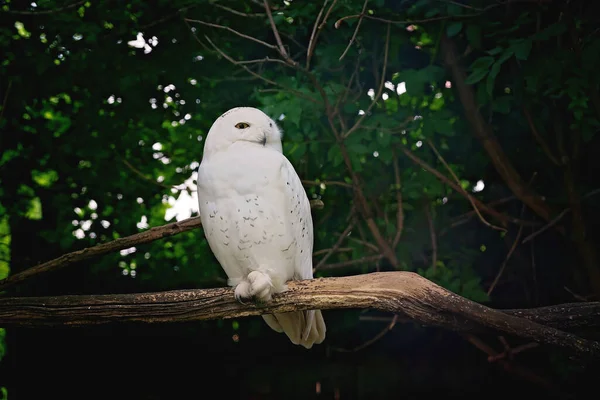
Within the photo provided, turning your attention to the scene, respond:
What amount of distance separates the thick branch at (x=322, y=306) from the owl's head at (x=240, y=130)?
0.50m

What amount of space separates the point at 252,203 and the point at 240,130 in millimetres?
254

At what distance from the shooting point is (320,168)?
3.53 metres

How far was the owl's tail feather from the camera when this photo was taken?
2543 mm

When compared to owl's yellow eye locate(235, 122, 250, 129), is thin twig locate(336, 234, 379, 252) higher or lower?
lower

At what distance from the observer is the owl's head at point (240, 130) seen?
7.91 ft

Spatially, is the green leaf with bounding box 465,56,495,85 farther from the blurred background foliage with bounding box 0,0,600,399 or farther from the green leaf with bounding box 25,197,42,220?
the green leaf with bounding box 25,197,42,220

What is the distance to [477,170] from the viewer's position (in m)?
3.59

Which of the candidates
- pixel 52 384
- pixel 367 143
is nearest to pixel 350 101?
pixel 367 143

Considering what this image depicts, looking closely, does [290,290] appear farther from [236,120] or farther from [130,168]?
[130,168]

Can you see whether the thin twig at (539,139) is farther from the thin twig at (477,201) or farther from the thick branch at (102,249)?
the thick branch at (102,249)

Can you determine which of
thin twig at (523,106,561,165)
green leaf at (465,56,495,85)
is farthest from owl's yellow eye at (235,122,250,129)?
thin twig at (523,106,561,165)

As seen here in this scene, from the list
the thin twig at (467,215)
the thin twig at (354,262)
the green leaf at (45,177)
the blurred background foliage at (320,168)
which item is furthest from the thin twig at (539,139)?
the green leaf at (45,177)

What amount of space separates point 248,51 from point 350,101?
65 centimetres

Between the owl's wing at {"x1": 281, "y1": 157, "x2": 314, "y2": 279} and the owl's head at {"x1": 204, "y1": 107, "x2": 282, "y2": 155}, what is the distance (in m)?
0.12
